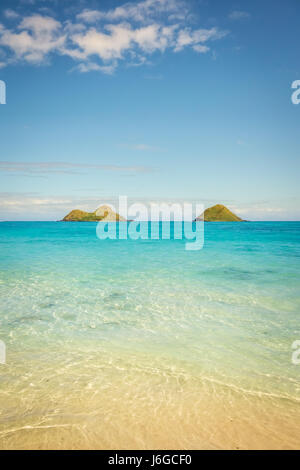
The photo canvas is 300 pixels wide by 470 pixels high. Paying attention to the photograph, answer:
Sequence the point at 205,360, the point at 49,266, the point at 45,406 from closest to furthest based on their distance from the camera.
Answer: the point at 45,406, the point at 205,360, the point at 49,266

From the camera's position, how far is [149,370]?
5.32m

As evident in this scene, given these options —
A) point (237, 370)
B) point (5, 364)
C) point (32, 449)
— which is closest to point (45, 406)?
point (32, 449)

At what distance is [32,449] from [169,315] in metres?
5.69

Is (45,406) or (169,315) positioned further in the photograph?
(169,315)

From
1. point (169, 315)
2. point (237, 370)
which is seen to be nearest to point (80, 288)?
point (169, 315)

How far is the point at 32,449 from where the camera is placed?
3.43 meters

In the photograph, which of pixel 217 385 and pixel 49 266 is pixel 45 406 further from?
pixel 49 266

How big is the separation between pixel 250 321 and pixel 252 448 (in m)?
5.05

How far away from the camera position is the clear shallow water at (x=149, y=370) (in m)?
3.73

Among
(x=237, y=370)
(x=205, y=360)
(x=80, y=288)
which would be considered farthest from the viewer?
(x=80, y=288)

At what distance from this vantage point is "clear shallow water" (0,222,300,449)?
373 cm

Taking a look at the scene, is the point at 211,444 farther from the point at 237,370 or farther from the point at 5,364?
the point at 5,364

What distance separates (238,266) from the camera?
741 inches
